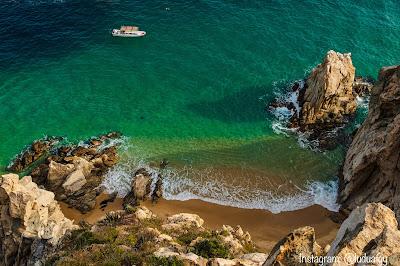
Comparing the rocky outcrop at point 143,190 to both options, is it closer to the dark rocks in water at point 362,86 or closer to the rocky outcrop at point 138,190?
the rocky outcrop at point 138,190

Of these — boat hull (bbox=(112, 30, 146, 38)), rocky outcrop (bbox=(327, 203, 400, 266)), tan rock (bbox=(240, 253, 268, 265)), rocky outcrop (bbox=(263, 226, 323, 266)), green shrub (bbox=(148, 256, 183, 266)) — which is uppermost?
rocky outcrop (bbox=(327, 203, 400, 266))

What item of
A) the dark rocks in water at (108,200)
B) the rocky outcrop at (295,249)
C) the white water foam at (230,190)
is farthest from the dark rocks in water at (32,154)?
the rocky outcrop at (295,249)

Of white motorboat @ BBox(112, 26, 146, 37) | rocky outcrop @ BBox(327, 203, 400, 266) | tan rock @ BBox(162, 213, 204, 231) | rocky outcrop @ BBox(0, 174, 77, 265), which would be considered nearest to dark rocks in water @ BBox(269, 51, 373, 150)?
tan rock @ BBox(162, 213, 204, 231)

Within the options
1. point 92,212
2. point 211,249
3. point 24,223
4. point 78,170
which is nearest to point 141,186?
point 92,212

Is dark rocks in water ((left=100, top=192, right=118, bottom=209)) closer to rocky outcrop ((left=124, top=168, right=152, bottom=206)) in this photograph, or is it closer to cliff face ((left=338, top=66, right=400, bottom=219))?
rocky outcrop ((left=124, top=168, right=152, bottom=206))

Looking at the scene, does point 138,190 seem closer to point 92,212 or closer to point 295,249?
point 92,212

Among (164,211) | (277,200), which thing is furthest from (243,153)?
(164,211)

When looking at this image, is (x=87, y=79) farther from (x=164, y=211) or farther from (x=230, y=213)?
(x=230, y=213)
